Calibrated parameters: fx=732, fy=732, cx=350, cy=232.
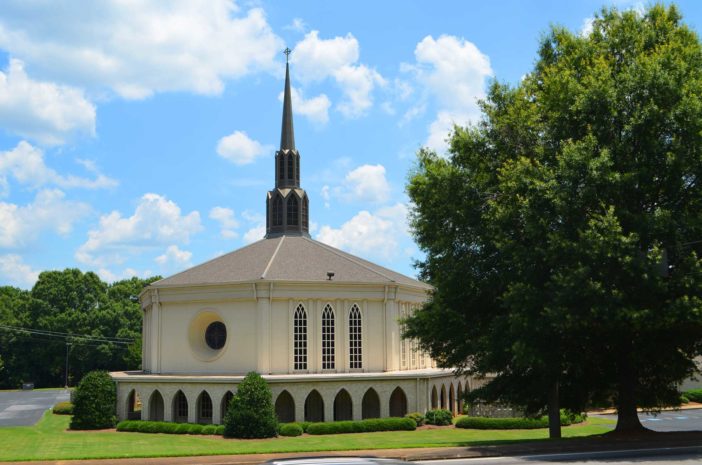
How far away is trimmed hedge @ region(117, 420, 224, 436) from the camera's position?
4434 cm

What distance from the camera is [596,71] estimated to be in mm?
27438

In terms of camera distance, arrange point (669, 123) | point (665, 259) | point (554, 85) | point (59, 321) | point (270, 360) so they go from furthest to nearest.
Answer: point (59, 321)
point (270, 360)
point (554, 85)
point (669, 123)
point (665, 259)

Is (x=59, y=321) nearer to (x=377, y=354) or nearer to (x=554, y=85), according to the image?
(x=377, y=354)

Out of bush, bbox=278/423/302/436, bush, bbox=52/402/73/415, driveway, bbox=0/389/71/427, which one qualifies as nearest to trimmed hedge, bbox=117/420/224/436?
bush, bbox=278/423/302/436

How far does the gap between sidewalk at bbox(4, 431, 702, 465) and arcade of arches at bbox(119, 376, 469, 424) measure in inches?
781

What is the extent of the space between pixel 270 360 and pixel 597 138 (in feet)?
92.3

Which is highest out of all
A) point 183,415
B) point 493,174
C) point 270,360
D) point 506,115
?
point 506,115

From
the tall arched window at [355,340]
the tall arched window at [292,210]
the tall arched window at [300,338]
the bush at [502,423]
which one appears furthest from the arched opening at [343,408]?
the tall arched window at [292,210]

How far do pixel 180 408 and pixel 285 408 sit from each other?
7.31 meters

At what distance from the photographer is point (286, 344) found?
4859cm

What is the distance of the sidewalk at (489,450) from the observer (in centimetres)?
2419

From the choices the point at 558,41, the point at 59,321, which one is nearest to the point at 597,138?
the point at 558,41

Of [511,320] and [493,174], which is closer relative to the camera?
[511,320]

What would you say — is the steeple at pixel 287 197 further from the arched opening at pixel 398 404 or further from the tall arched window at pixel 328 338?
the arched opening at pixel 398 404
